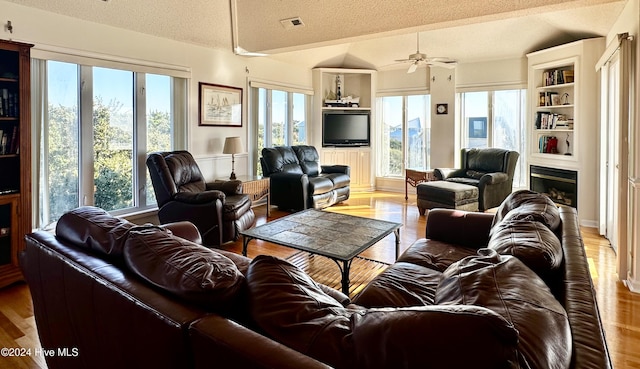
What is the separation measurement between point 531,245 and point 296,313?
1.01 meters

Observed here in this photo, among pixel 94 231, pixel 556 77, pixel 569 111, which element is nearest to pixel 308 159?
pixel 556 77

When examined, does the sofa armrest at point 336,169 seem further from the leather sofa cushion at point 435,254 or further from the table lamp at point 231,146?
the leather sofa cushion at point 435,254

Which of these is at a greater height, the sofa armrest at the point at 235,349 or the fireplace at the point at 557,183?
the fireplace at the point at 557,183

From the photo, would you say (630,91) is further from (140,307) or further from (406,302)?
(140,307)

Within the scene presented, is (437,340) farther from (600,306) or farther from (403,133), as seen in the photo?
(403,133)

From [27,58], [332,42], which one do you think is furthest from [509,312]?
[332,42]

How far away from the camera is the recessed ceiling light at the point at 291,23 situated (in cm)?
450

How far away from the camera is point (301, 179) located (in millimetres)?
5602

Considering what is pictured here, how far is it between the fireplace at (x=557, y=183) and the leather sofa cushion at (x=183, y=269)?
17.3ft

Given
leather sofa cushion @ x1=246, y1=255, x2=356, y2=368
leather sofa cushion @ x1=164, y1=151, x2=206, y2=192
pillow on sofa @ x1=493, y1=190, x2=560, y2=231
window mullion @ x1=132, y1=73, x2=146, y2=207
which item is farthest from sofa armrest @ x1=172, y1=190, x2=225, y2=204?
leather sofa cushion @ x1=246, y1=255, x2=356, y2=368

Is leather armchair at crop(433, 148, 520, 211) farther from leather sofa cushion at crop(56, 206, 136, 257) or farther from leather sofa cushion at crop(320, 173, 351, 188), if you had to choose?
leather sofa cushion at crop(56, 206, 136, 257)

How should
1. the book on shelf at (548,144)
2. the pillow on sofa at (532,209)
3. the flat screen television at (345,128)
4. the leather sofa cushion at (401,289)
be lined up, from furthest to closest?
the flat screen television at (345,128), the book on shelf at (548,144), the pillow on sofa at (532,209), the leather sofa cushion at (401,289)

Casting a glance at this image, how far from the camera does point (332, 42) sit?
4484mm

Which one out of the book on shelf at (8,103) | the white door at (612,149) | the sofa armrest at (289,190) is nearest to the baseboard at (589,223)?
the white door at (612,149)
